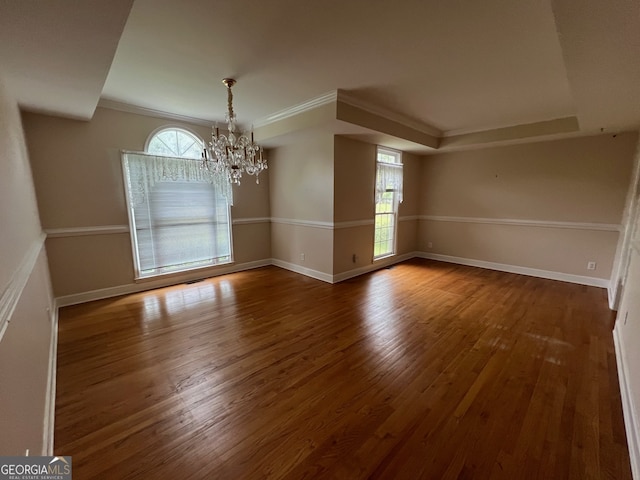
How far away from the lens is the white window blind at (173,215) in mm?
3668

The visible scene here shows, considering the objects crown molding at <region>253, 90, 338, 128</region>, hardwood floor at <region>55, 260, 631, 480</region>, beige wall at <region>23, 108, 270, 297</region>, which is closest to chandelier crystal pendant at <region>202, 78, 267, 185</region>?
crown molding at <region>253, 90, 338, 128</region>

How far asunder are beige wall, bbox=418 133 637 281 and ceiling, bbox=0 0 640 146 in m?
0.74

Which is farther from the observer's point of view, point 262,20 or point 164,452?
point 262,20

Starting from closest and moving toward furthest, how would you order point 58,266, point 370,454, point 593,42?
point 370,454
point 593,42
point 58,266

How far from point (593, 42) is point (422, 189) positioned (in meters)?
4.29

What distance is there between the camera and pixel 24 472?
3.19 feet

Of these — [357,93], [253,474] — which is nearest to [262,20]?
[357,93]

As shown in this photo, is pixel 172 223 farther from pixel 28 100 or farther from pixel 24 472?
pixel 24 472

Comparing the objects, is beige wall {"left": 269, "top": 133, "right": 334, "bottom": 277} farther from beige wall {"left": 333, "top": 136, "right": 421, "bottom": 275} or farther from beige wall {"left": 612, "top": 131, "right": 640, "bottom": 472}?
beige wall {"left": 612, "top": 131, "right": 640, "bottom": 472}

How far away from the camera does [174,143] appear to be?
3.94 metres

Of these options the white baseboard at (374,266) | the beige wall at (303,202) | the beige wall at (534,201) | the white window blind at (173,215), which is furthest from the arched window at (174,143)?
the beige wall at (534,201)

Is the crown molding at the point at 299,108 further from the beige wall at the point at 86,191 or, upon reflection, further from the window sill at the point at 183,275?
the window sill at the point at 183,275

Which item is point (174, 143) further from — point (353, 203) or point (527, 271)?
point (527, 271)

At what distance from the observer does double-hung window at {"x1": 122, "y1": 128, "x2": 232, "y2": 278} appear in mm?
3674
